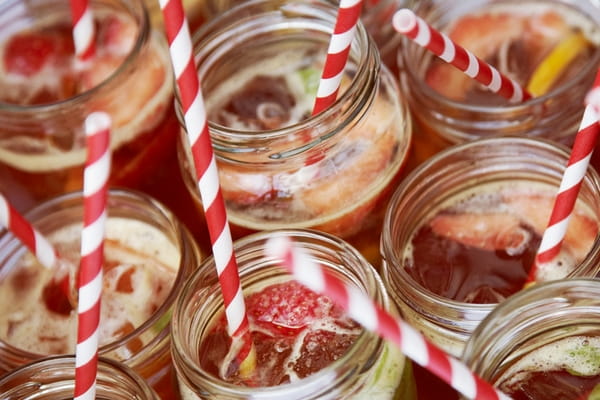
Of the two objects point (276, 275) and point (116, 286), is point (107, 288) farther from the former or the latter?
point (276, 275)

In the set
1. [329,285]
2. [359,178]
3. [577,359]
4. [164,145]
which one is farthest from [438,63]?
[329,285]

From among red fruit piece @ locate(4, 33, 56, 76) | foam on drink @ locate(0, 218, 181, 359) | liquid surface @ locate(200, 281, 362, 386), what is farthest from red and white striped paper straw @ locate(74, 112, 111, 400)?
red fruit piece @ locate(4, 33, 56, 76)

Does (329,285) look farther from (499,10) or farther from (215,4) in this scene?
(215,4)

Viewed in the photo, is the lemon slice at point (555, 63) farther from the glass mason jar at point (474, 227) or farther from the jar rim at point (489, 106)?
the glass mason jar at point (474, 227)

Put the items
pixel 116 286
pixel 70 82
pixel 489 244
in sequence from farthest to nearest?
pixel 70 82 → pixel 116 286 → pixel 489 244

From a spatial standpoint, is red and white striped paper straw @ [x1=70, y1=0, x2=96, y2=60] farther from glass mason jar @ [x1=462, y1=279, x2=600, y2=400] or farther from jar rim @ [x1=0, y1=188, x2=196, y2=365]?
glass mason jar @ [x1=462, y1=279, x2=600, y2=400]

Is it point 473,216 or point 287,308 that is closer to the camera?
point 287,308

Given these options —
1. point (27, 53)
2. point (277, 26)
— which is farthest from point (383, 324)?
point (27, 53)
